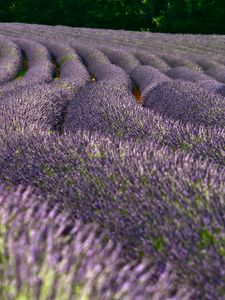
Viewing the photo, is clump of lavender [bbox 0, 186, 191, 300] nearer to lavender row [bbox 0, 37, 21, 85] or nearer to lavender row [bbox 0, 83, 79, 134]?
lavender row [bbox 0, 83, 79, 134]

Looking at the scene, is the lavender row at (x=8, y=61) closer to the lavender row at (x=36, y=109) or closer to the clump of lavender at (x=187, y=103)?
the lavender row at (x=36, y=109)

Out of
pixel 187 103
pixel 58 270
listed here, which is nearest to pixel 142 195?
pixel 58 270

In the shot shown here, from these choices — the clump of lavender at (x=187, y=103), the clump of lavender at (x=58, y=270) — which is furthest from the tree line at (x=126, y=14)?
the clump of lavender at (x=58, y=270)

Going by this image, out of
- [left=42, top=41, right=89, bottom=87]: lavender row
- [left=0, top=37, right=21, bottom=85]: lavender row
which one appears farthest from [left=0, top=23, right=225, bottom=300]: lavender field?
[left=0, top=37, right=21, bottom=85]: lavender row

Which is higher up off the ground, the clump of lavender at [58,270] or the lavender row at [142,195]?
the clump of lavender at [58,270]

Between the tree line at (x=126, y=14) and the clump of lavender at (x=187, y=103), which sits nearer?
the clump of lavender at (x=187, y=103)

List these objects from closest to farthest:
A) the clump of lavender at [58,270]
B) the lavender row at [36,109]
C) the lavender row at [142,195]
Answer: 1. the clump of lavender at [58,270]
2. the lavender row at [142,195]
3. the lavender row at [36,109]

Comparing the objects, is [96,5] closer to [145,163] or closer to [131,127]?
[131,127]

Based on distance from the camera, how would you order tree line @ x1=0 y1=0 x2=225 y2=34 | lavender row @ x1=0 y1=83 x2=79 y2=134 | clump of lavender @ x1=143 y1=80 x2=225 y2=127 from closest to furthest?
1. lavender row @ x1=0 y1=83 x2=79 y2=134
2. clump of lavender @ x1=143 y1=80 x2=225 y2=127
3. tree line @ x1=0 y1=0 x2=225 y2=34
